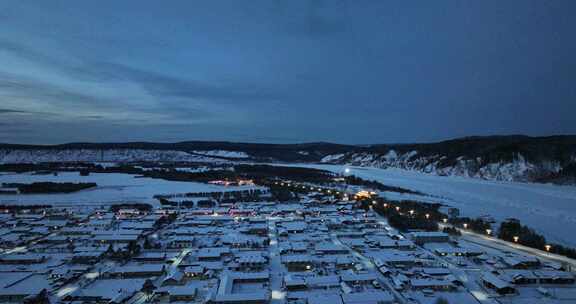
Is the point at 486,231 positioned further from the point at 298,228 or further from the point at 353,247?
the point at 298,228

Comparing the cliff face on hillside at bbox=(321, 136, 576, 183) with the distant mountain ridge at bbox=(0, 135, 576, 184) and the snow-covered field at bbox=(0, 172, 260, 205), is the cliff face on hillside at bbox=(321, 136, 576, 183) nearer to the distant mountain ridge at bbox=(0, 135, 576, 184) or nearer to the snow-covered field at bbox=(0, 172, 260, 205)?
the distant mountain ridge at bbox=(0, 135, 576, 184)

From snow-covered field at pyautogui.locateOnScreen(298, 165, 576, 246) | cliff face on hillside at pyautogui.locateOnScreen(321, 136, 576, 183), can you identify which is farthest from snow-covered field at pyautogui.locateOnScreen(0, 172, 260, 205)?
cliff face on hillside at pyautogui.locateOnScreen(321, 136, 576, 183)

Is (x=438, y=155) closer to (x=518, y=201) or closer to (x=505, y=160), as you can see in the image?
(x=505, y=160)

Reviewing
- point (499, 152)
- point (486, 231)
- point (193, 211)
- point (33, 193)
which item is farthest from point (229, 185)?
point (499, 152)

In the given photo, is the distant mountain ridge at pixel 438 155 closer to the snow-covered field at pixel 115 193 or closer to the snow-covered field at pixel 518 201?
the snow-covered field at pixel 518 201

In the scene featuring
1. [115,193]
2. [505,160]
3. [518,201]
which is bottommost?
[115,193]

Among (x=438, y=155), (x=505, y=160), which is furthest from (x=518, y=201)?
(x=438, y=155)
